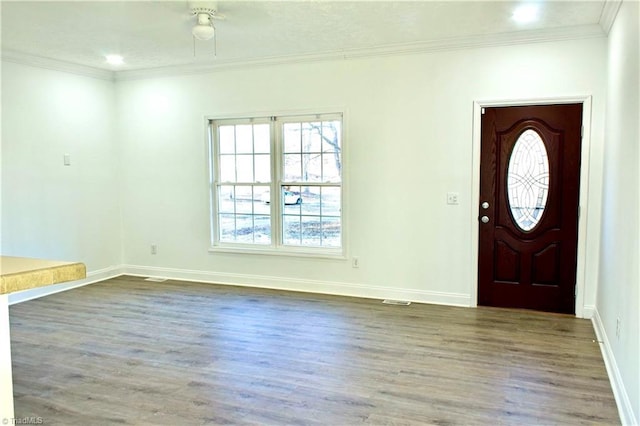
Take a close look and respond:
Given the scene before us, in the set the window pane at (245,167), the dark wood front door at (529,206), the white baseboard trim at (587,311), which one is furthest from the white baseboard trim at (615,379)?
the window pane at (245,167)

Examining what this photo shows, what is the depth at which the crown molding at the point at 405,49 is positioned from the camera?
13.7 ft

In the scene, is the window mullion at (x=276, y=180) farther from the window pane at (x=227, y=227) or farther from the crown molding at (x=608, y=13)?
the crown molding at (x=608, y=13)

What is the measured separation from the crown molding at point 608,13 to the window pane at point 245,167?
3.56 m

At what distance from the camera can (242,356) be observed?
11.4ft

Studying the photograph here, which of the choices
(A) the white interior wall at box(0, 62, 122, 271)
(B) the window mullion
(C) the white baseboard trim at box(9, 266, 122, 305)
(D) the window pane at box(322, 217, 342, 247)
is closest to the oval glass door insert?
(D) the window pane at box(322, 217, 342, 247)

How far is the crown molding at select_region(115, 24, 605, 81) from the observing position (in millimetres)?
4164

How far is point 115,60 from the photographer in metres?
5.28

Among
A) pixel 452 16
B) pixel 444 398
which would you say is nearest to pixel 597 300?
pixel 444 398

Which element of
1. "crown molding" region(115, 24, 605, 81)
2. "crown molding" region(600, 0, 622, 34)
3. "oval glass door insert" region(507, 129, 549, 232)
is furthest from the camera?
"oval glass door insert" region(507, 129, 549, 232)

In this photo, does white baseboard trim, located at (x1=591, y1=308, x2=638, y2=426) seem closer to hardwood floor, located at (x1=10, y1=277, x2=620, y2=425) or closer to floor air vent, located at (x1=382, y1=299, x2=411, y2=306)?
hardwood floor, located at (x1=10, y1=277, x2=620, y2=425)

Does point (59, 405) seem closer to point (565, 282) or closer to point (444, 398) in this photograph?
point (444, 398)

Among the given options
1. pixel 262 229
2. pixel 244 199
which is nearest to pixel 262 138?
pixel 244 199

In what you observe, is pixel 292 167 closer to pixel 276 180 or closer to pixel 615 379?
pixel 276 180

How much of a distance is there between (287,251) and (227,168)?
123 centimetres
